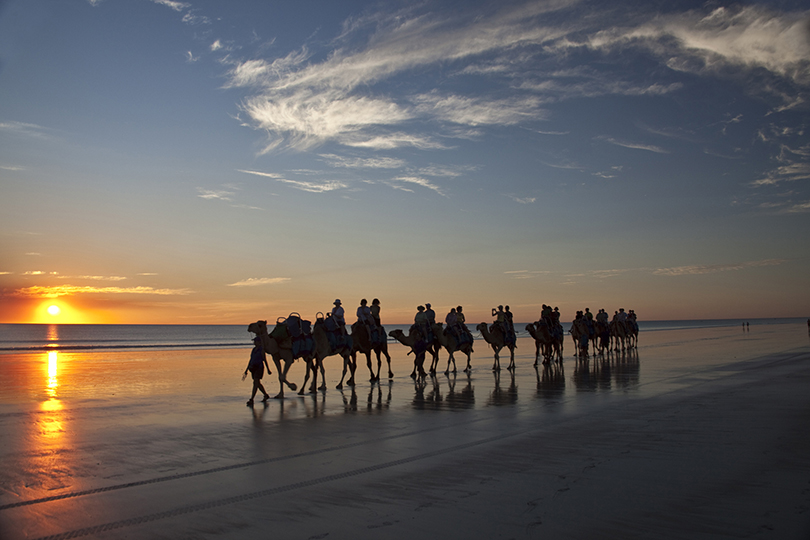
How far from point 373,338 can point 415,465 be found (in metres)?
10.0

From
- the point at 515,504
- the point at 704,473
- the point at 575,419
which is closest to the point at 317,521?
the point at 515,504

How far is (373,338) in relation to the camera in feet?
55.9

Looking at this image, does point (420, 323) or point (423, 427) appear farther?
point (420, 323)

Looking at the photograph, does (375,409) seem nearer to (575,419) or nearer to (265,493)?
(575,419)

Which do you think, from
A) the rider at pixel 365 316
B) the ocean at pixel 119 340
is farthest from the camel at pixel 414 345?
the ocean at pixel 119 340

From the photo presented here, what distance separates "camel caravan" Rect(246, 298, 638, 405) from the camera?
1385 centimetres

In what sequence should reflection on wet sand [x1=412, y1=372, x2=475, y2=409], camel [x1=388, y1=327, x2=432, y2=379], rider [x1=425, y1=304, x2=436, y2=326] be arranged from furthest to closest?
rider [x1=425, y1=304, x2=436, y2=326], camel [x1=388, y1=327, x2=432, y2=379], reflection on wet sand [x1=412, y1=372, x2=475, y2=409]

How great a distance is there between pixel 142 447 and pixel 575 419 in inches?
269

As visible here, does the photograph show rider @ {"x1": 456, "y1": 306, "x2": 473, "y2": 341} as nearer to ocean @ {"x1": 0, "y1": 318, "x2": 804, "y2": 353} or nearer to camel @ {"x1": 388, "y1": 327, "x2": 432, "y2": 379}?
camel @ {"x1": 388, "y1": 327, "x2": 432, "y2": 379}

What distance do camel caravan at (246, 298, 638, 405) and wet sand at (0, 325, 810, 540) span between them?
126 centimetres

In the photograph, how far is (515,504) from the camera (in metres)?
5.49

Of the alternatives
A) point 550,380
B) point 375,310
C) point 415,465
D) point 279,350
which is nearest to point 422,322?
point 375,310

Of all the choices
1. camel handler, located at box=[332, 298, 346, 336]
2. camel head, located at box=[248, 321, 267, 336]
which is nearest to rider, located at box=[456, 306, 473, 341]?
camel handler, located at box=[332, 298, 346, 336]

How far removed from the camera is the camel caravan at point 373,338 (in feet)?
45.4
